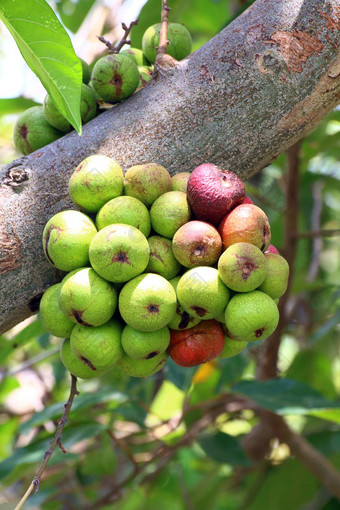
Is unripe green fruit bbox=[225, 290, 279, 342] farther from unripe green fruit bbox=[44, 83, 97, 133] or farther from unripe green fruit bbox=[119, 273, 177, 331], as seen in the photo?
unripe green fruit bbox=[44, 83, 97, 133]

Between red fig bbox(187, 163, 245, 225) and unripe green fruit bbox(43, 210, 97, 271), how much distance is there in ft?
0.85

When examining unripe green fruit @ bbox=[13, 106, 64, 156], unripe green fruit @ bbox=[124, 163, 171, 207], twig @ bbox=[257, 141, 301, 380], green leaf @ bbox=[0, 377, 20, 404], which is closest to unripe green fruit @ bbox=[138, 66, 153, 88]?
unripe green fruit @ bbox=[13, 106, 64, 156]

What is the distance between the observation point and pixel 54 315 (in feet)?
4.24

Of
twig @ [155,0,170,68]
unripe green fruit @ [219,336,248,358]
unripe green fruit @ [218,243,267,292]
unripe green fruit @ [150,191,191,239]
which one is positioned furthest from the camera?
twig @ [155,0,170,68]


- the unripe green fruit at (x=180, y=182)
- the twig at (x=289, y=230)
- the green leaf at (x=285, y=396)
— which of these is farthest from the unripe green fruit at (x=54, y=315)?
the twig at (x=289, y=230)

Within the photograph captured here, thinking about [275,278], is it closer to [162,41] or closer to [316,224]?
[162,41]

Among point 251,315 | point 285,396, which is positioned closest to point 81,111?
point 251,315

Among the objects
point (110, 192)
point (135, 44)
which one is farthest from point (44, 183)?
point (135, 44)

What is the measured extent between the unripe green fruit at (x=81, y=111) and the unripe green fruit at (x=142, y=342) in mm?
636

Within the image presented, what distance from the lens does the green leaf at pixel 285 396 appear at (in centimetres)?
198

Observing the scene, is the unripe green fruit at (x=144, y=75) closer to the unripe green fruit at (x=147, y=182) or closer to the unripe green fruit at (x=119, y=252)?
the unripe green fruit at (x=147, y=182)

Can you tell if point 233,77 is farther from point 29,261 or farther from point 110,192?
point 29,261

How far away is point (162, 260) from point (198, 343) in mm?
219

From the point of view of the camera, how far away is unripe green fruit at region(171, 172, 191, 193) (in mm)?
1344
